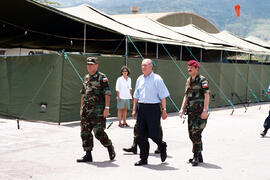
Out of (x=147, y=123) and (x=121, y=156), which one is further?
(x=121, y=156)

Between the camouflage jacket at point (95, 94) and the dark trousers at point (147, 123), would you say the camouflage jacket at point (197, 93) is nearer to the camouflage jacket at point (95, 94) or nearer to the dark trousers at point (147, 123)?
the dark trousers at point (147, 123)

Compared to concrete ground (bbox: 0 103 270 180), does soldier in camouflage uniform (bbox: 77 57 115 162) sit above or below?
above

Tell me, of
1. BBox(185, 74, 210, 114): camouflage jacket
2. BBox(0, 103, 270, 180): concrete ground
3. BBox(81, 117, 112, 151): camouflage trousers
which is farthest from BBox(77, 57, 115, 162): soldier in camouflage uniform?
BBox(185, 74, 210, 114): camouflage jacket

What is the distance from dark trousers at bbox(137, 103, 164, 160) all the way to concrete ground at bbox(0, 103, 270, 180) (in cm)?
40

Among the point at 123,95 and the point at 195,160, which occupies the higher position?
the point at 123,95

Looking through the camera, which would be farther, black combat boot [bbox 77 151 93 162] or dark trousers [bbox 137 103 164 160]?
black combat boot [bbox 77 151 93 162]

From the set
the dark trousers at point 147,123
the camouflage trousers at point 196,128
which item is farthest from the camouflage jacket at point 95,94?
the camouflage trousers at point 196,128

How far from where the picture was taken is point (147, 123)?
275 inches

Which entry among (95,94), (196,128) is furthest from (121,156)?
(196,128)

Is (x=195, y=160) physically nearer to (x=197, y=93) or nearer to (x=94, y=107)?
(x=197, y=93)

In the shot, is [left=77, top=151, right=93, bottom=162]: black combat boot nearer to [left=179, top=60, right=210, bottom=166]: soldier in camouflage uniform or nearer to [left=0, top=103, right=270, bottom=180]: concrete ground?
[left=0, top=103, right=270, bottom=180]: concrete ground

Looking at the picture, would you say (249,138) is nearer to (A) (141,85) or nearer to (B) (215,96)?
(A) (141,85)

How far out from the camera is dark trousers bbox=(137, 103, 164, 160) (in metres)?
6.94

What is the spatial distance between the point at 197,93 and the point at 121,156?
1859mm
